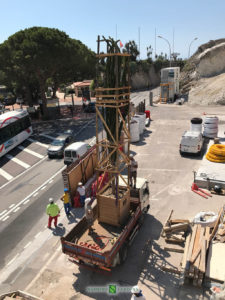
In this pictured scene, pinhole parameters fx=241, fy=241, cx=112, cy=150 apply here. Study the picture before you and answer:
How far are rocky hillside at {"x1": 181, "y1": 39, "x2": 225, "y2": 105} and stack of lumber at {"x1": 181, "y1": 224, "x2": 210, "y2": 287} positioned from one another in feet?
111

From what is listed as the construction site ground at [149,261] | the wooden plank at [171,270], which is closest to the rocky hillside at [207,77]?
the construction site ground at [149,261]

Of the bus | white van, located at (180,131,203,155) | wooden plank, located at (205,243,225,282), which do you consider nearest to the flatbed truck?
wooden plank, located at (205,243,225,282)

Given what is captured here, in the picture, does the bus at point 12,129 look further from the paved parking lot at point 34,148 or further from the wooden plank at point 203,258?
the wooden plank at point 203,258

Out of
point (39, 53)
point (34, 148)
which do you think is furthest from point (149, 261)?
point (39, 53)

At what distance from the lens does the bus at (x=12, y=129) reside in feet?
75.9

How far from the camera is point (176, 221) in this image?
37.9ft

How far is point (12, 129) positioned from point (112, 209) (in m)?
18.2

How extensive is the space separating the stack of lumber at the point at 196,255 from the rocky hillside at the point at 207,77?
33700 millimetres

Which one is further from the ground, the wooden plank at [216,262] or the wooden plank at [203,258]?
the wooden plank at [203,258]

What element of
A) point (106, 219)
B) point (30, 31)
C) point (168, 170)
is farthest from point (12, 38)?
point (106, 219)

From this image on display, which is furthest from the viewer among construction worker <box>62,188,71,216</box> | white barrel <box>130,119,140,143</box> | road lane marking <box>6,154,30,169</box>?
white barrel <box>130,119,140,143</box>

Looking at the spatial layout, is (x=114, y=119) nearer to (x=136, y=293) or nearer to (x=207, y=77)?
(x=136, y=293)

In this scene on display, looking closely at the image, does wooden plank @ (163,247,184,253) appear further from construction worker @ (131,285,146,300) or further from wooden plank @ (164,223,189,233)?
construction worker @ (131,285,146,300)

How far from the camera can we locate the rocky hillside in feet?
133
